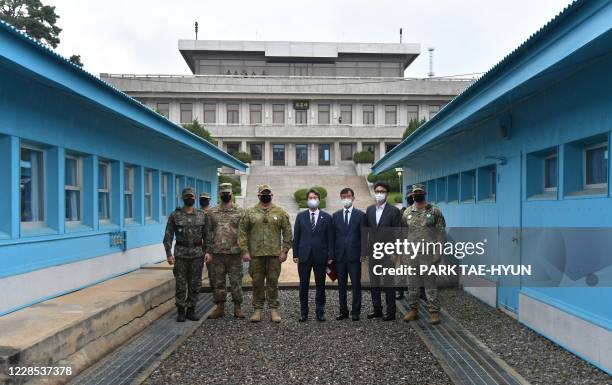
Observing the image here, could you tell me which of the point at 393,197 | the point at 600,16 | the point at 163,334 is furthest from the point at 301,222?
the point at 393,197

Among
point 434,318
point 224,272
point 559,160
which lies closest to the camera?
point 559,160

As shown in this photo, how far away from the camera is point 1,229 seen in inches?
245

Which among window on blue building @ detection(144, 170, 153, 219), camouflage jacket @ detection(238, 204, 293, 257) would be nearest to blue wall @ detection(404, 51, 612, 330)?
camouflage jacket @ detection(238, 204, 293, 257)

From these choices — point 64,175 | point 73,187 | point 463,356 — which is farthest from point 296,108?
point 463,356

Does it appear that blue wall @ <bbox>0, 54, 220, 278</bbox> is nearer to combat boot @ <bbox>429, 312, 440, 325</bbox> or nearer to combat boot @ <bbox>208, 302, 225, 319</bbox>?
combat boot @ <bbox>208, 302, 225, 319</bbox>

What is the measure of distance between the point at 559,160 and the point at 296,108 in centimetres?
4473

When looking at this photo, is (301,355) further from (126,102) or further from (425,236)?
(126,102)

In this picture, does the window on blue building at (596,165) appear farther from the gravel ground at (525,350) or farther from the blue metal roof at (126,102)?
the blue metal roof at (126,102)

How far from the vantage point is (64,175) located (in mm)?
7789

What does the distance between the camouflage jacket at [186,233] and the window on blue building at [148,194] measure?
5131 mm

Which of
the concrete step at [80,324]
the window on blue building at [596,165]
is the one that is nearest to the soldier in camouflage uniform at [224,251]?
the concrete step at [80,324]

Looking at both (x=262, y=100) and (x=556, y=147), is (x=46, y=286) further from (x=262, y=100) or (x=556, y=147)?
(x=262, y=100)

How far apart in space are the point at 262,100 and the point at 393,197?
78.6 feet

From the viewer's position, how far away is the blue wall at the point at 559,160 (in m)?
5.44
